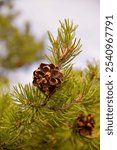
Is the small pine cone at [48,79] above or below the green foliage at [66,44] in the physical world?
below

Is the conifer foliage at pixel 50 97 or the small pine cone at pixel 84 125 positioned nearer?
the conifer foliage at pixel 50 97

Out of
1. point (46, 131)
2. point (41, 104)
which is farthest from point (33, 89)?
point (46, 131)

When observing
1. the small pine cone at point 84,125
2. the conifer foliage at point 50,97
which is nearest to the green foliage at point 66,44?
the conifer foliage at point 50,97

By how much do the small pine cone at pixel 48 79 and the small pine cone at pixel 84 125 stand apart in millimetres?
128

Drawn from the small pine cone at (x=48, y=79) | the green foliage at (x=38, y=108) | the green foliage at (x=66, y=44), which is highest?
the green foliage at (x=66, y=44)

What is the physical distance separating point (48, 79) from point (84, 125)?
137 millimetres

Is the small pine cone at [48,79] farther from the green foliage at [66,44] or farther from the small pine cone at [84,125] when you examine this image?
the small pine cone at [84,125]

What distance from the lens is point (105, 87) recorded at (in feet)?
2.26

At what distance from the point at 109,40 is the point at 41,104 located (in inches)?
8.1

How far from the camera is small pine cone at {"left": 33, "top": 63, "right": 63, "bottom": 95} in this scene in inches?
21.4

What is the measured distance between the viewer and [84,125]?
65 centimetres

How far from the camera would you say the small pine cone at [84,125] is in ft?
2.17

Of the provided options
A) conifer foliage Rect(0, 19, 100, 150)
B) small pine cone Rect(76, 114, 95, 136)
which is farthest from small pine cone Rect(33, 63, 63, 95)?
small pine cone Rect(76, 114, 95, 136)

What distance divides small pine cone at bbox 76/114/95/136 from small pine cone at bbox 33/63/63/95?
0.42 ft
